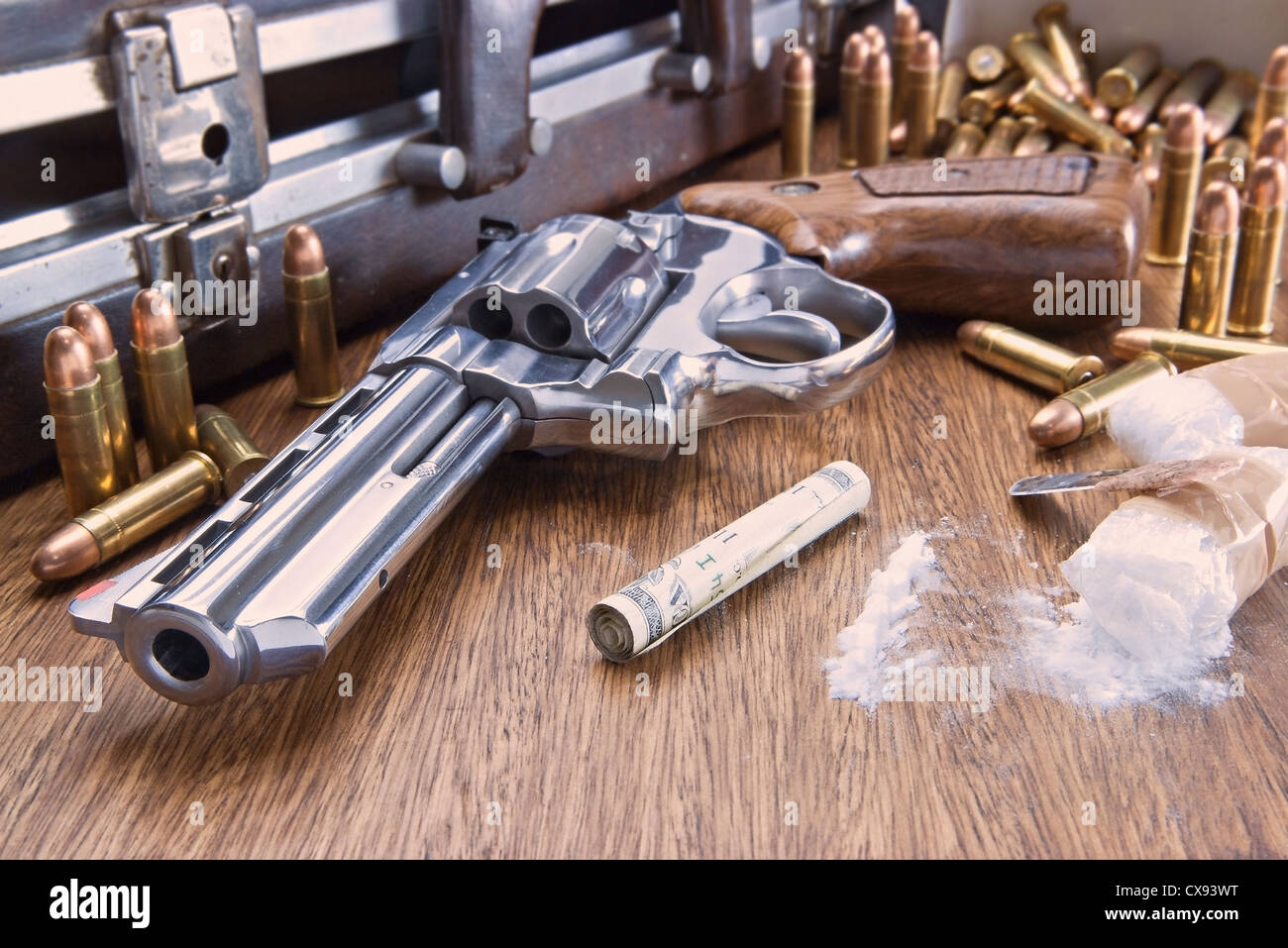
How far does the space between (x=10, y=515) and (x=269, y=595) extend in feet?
1.44

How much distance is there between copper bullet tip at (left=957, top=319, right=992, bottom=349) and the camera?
1377 mm

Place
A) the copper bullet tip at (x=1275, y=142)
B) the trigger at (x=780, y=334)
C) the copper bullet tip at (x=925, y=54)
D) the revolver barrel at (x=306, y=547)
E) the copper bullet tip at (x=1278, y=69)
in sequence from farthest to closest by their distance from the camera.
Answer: the copper bullet tip at (x=925, y=54)
the copper bullet tip at (x=1278, y=69)
the copper bullet tip at (x=1275, y=142)
the trigger at (x=780, y=334)
the revolver barrel at (x=306, y=547)

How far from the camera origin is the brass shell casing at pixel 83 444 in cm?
104

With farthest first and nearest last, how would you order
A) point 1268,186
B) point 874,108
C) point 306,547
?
point 874,108 < point 1268,186 < point 306,547

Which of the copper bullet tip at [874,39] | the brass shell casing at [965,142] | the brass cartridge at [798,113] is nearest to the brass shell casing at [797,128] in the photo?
the brass cartridge at [798,113]

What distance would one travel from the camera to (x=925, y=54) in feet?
6.34

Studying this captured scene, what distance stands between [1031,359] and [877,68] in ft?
2.46

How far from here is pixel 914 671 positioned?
35.5 inches

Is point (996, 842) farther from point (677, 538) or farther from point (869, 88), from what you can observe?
point (869, 88)

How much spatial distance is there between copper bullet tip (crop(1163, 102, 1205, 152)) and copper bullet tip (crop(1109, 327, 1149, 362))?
40 cm

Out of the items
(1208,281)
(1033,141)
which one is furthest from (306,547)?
(1033,141)

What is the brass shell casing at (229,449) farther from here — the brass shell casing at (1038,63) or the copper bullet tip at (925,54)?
the brass shell casing at (1038,63)

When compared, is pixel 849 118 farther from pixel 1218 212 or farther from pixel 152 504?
pixel 152 504

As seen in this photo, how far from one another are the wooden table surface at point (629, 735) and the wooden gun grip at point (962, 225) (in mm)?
360
